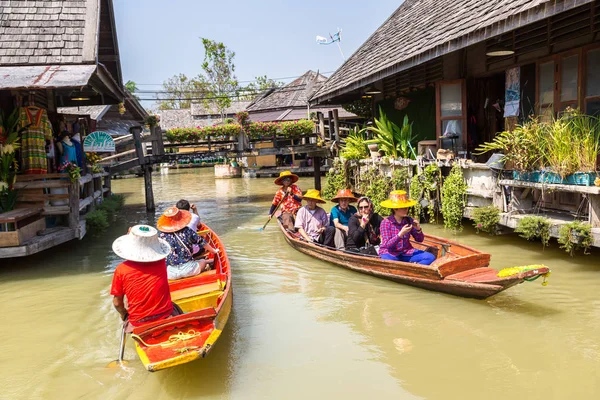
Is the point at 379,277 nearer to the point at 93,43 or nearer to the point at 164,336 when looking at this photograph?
the point at 164,336

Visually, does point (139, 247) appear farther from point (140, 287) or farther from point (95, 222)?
point (95, 222)

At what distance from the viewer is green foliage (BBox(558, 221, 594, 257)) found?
23.0 ft

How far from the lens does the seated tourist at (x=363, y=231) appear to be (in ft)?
27.5

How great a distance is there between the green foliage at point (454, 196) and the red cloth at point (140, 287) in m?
6.43

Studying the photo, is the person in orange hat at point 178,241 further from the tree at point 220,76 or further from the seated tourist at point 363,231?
the tree at point 220,76

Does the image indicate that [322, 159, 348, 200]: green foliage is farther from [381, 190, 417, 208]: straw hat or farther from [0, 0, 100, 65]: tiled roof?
[381, 190, 417, 208]: straw hat

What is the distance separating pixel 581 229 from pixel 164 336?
561 centimetres

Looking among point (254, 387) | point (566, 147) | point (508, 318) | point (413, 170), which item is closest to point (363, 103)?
point (413, 170)

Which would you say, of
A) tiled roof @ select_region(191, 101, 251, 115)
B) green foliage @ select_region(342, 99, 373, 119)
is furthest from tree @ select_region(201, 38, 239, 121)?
green foliage @ select_region(342, 99, 373, 119)

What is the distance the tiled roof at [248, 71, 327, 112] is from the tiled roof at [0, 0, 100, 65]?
21.2 m

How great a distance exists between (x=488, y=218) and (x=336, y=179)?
8.37 meters

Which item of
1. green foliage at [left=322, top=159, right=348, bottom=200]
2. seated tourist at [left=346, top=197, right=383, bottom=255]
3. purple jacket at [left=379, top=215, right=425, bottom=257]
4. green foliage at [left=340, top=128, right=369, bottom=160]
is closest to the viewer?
purple jacket at [left=379, top=215, right=425, bottom=257]

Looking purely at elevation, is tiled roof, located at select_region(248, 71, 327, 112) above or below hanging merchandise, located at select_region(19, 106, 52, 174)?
above

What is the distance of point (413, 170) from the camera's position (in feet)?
38.1
